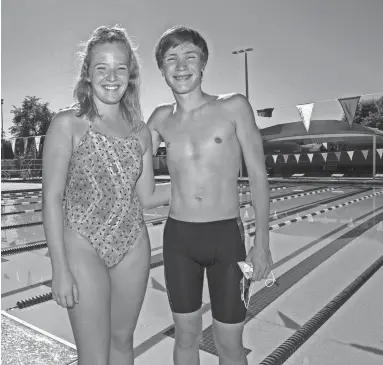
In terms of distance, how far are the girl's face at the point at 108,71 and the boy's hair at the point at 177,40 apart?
0.35 metres

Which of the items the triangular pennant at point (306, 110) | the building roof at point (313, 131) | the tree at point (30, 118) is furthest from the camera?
the tree at point (30, 118)

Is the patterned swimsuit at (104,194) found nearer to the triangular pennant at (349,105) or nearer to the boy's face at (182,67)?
the boy's face at (182,67)

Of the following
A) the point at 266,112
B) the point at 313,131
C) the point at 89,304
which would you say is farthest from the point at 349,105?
the point at 89,304

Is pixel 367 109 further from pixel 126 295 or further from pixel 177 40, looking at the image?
pixel 126 295

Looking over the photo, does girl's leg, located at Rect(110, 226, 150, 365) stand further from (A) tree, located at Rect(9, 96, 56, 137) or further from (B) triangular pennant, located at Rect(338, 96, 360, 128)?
(A) tree, located at Rect(9, 96, 56, 137)

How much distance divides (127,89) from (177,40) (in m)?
0.40

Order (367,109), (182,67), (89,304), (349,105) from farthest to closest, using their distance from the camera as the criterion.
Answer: (367,109)
(349,105)
(182,67)
(89,304)

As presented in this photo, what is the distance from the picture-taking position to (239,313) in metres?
1.78

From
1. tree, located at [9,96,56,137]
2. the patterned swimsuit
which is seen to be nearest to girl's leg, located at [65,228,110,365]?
the patterned swimsuit

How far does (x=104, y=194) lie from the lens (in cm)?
151

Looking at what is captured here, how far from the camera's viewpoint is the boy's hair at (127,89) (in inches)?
61.3

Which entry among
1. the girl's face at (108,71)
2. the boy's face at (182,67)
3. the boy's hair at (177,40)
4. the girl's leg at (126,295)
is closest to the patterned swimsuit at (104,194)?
the girl's leg at (126,295)

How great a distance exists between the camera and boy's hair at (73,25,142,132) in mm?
1558

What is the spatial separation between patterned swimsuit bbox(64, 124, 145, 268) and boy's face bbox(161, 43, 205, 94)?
460mm
